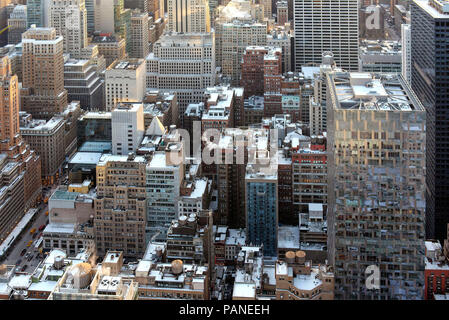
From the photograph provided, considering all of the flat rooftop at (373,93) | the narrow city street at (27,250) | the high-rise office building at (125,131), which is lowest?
the narrow city street at (27,250)

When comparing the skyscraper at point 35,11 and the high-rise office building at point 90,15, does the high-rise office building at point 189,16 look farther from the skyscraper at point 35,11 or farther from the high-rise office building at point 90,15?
the skyscraper at point 35,11

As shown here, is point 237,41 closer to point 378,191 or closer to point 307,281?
point 307,281

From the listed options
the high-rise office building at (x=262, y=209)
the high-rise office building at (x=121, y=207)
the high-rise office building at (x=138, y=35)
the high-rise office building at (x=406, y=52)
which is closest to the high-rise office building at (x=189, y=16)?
the high-rise office building at (x=138, y=35)

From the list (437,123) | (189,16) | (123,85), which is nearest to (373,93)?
(437,123)

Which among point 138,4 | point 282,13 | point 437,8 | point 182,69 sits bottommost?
point 182,69

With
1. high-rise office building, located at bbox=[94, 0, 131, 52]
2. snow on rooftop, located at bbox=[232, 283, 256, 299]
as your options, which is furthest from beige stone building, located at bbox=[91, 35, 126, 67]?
snow on rooftop, located at bbox=[232, 283, 256, 299]
